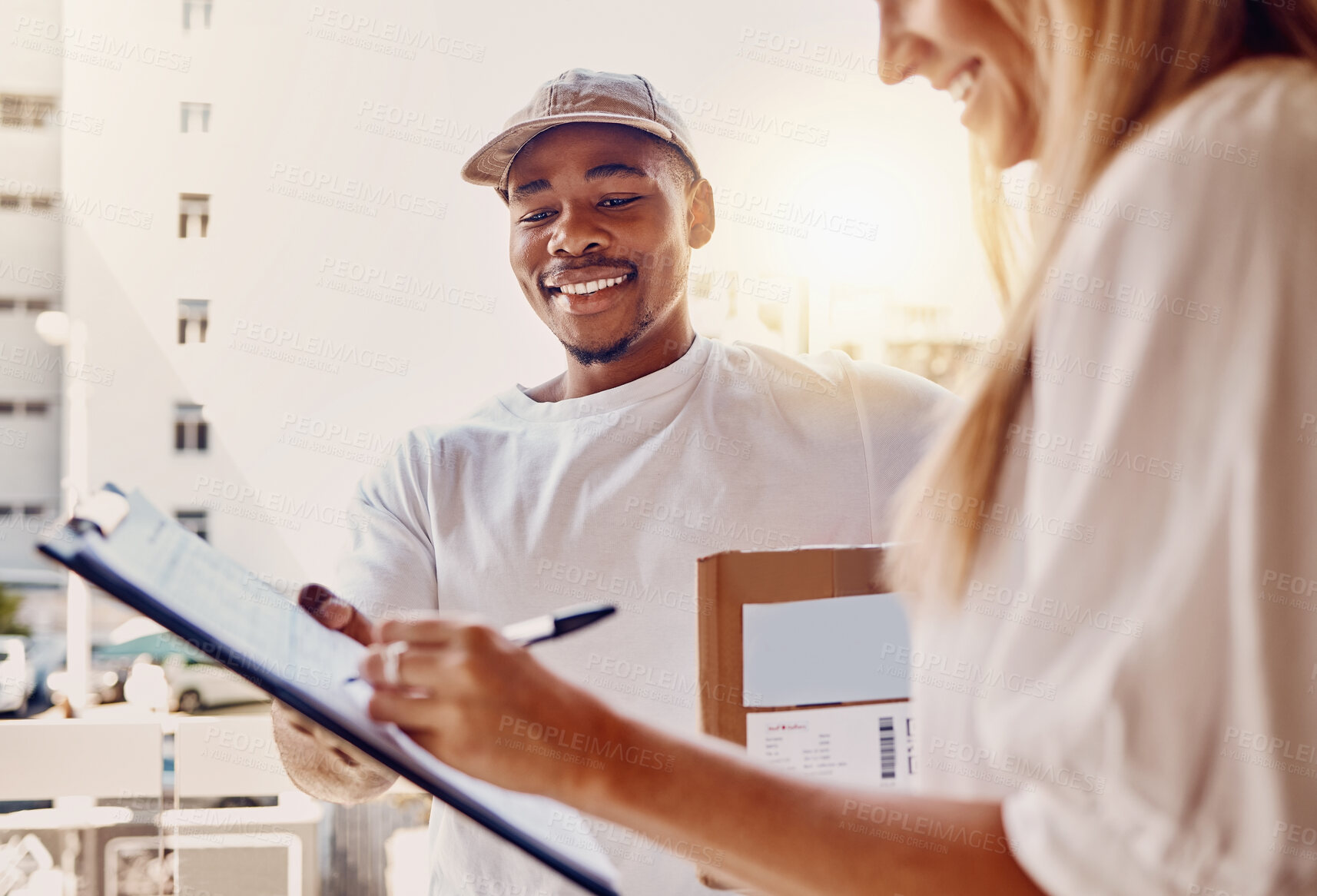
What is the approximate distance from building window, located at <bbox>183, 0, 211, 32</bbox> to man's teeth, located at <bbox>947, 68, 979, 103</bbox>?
3.06m

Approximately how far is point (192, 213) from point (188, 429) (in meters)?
0.66

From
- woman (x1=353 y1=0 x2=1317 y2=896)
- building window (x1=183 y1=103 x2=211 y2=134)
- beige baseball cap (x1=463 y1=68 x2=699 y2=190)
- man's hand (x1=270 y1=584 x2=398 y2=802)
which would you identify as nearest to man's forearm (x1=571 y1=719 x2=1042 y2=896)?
woman (x1=353 y1=0 x2=1317 y2=896)

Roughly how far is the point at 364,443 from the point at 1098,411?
7.84ft

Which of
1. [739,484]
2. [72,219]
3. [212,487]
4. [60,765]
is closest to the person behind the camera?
[739,484]

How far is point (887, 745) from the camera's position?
0.94 m

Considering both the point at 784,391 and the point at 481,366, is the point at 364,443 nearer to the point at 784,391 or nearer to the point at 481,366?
the point at 481,366

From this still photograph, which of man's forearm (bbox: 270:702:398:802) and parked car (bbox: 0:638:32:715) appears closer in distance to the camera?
man's forearm (bbox: 270:702:398:802)

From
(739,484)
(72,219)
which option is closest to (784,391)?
(739,484)

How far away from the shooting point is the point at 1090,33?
0.40m

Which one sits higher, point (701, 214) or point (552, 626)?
point (701, 214)

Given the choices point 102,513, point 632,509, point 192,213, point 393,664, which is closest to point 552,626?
point 393,664

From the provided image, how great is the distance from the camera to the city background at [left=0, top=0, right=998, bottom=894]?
2.57 metres

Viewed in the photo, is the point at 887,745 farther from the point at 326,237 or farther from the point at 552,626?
the point at 326,237

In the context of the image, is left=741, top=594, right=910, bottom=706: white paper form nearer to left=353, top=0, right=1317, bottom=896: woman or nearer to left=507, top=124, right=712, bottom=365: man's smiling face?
left=353, top=0, right=1317, bottom=896: woman
